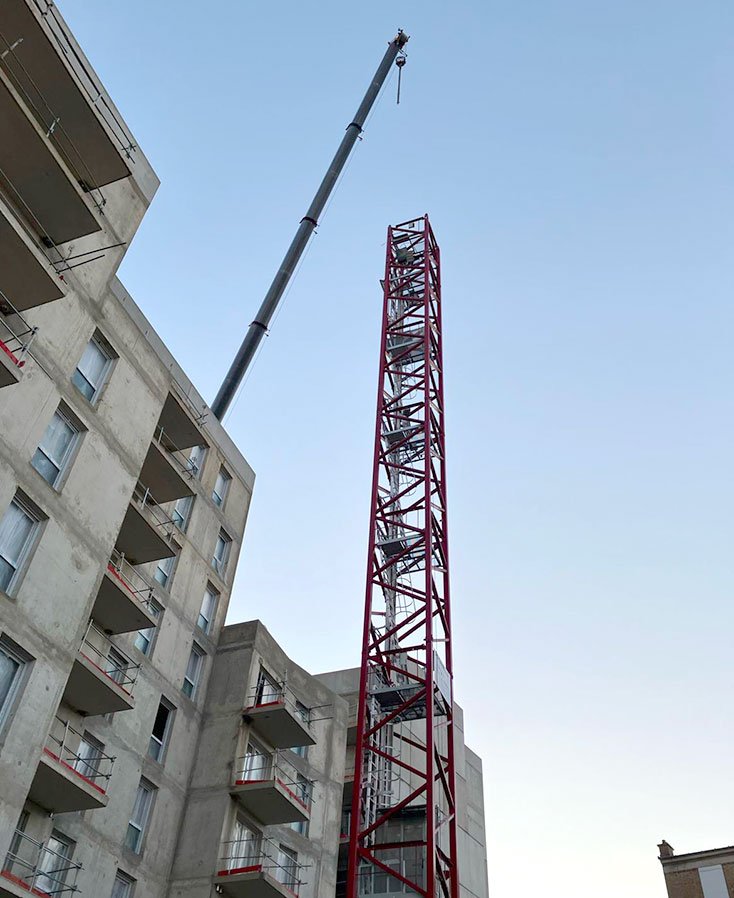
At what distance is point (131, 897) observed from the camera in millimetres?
25391

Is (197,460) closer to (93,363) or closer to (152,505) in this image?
(152,505)

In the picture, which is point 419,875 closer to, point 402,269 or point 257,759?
point 257,759

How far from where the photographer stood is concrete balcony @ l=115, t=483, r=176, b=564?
89.2ft

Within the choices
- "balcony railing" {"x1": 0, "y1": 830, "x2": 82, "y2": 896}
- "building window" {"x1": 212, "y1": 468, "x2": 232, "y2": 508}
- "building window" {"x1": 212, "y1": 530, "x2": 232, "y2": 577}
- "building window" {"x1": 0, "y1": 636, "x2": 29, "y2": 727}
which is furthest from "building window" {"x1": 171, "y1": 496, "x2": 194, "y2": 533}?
"building window" {"x1": 0, "y1": 636, "x2": 29, "y2": 727}

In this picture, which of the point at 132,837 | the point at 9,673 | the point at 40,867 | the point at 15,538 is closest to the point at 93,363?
the point at 15,538

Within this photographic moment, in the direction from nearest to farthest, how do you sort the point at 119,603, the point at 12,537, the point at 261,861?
the point at 12,537
the point at 119,603
the point at 261,861

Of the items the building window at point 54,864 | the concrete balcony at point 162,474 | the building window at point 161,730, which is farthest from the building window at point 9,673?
the concrete balcony at point 162,474

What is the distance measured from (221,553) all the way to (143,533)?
7.79 m

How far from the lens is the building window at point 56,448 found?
22.2 meters

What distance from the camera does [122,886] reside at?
2528 cm

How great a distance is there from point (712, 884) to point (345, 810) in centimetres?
2212

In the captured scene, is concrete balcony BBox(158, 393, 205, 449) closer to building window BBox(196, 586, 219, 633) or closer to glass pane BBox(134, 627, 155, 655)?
building window BBox(196, 586, 219, 633)

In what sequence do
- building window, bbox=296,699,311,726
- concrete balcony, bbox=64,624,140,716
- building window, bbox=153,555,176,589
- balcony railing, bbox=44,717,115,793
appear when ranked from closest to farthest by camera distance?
concrete balcony, bbox=64,624,140,716
balcony railing, bbox=44,717,115,793
building window, bbox=153,555,176,589
building window, bbox=296,699,311,726

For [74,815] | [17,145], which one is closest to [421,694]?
[74,815]
